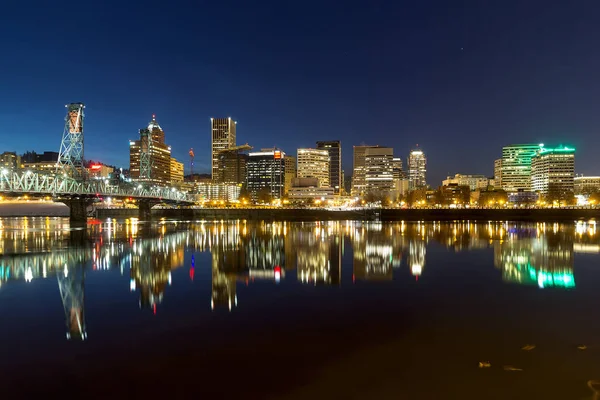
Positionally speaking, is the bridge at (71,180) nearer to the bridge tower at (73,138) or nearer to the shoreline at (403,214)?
the bridge tower at (73,138)

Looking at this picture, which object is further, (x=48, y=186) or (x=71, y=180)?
(x=71, y=180)

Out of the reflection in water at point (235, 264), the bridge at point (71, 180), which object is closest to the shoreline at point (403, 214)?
the bridge at point (71, 180)

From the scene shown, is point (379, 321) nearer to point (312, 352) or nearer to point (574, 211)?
point (312, 352)

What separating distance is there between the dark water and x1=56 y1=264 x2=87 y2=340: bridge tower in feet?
0.28

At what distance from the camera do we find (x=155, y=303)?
595 inches

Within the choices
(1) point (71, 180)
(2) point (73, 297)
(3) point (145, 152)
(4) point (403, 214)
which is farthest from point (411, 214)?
(3) point (145, 152)

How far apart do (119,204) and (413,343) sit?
610ft

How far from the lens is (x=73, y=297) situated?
52.5 ft

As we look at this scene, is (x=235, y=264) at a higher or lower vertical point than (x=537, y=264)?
higher

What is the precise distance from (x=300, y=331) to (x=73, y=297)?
33.1 feet

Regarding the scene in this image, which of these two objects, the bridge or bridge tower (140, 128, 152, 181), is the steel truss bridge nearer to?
the bridge

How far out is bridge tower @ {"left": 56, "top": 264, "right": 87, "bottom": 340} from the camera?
38.9 feet

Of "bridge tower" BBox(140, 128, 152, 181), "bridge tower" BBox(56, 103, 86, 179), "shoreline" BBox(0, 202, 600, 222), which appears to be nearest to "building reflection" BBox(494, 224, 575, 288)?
"shoreline" BBox(0, 202, 600, 222)

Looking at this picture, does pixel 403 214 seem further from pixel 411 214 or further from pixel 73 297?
pixel 73 297
